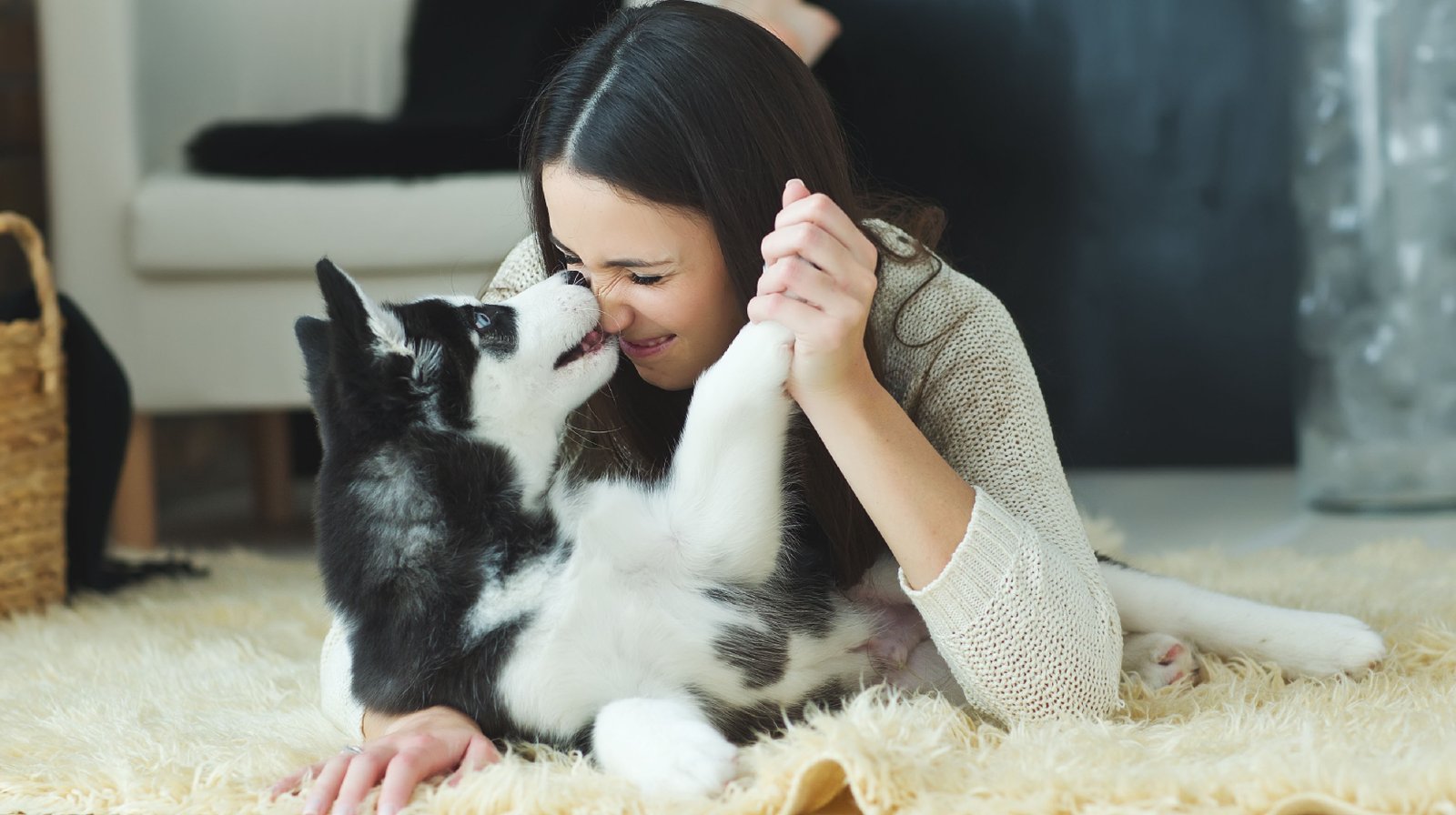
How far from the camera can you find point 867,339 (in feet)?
4.61

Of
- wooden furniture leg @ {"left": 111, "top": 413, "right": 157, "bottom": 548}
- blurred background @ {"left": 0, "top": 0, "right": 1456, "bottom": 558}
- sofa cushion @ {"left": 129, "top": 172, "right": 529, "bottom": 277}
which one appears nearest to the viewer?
sofa cushion @ {"left": 129, "top": 172, "right": 529, "bottom": 277}

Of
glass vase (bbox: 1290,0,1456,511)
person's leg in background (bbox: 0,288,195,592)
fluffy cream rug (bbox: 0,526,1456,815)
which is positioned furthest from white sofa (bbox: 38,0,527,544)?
glass vase (bbox: 1290,0,1456,511)

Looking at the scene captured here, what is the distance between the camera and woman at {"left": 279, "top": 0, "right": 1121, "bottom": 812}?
115cm

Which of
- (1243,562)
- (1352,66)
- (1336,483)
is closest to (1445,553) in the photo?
(1243,562)

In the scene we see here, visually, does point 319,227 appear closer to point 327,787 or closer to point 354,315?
point 354,315

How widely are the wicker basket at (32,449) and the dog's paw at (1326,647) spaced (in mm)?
1773

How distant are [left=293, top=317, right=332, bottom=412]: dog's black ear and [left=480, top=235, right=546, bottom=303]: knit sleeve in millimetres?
352

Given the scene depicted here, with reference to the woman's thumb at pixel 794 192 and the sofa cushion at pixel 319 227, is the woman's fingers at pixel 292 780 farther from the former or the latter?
the sofa cushion at pixel 319 227

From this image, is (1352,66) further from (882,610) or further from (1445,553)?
(882,610)

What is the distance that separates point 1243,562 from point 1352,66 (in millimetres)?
1227

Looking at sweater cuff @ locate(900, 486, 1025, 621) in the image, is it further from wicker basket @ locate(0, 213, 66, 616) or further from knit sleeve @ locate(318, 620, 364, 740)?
wicker basket @ locate(0, 213, 66, 616)

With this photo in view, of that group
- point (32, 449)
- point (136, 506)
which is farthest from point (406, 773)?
point (136, 506)

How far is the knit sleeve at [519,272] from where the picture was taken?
163 centimetres

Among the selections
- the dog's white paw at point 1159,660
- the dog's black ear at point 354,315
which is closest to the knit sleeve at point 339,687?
the dog's black ear at point 354,315
